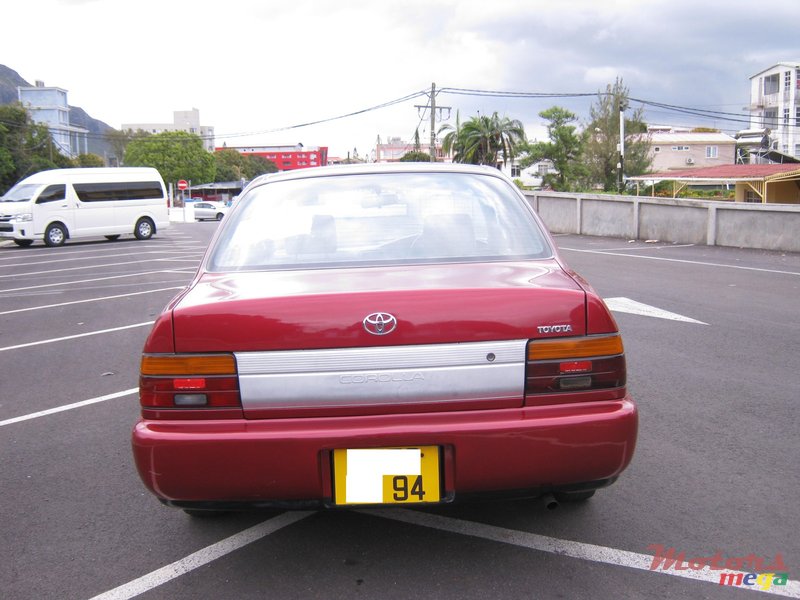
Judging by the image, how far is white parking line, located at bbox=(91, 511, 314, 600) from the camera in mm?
2879

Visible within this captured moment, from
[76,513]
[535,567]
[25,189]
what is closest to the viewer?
[535,567]

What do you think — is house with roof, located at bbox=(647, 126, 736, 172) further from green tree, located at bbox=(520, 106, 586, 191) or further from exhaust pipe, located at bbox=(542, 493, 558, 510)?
exhaust pipe, located at bbox=(542, 493, 558, 510)

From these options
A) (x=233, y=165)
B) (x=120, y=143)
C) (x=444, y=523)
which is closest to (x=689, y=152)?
(x=233, y=165)

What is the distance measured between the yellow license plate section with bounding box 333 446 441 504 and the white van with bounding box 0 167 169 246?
24710mm

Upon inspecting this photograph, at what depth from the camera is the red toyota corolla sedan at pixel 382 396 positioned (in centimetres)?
266

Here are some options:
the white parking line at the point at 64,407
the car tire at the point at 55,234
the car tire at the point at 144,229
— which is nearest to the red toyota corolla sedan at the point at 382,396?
the white parking line at the point at 64,407

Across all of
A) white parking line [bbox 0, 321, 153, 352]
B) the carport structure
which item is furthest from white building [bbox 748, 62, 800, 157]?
white parking line [bbox 0, 321, 153, 352]

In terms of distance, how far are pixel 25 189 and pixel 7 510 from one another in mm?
24037

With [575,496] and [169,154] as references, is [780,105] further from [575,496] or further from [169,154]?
[575,496]

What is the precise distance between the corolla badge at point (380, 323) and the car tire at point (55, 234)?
25.0 m

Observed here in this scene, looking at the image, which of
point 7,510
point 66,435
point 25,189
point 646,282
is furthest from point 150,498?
point 25,189

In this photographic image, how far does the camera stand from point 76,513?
11.9ft

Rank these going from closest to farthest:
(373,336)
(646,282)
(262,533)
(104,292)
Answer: (373,336) < (262,533) < (646,282) < (104,292)

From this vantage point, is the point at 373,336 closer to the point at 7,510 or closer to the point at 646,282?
the point at 7,510
